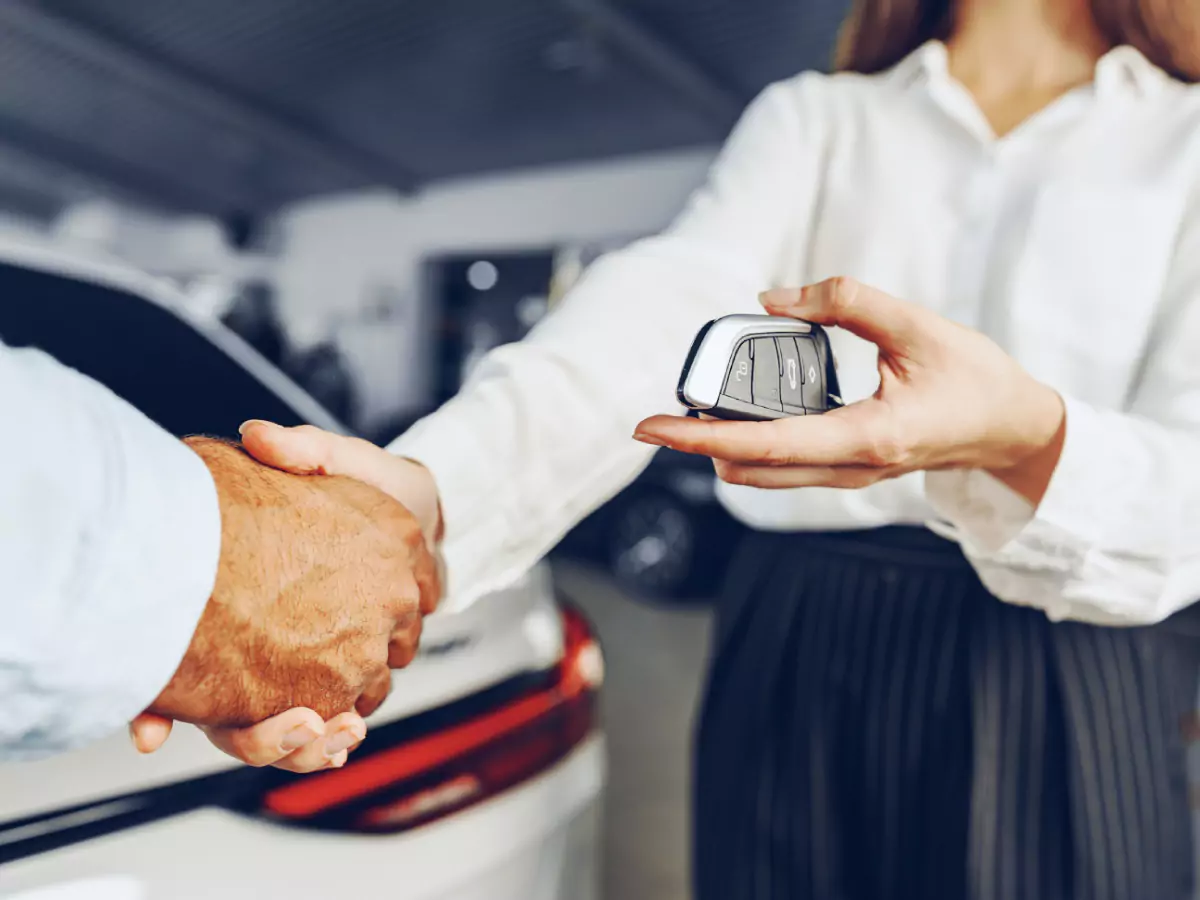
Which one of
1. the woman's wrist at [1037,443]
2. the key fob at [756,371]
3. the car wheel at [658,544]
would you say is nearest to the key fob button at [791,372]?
the key fob at [756,371]

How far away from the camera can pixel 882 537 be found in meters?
0.48

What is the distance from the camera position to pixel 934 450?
258 mm

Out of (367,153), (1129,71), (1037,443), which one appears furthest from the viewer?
(367,153)

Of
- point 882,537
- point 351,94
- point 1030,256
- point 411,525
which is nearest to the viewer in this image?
point 411,525

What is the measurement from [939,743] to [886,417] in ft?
1.02

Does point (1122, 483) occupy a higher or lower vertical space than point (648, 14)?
lower

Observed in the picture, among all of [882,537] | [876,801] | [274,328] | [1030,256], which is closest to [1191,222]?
[1030,256]

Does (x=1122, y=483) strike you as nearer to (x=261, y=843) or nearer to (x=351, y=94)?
(x=261, y=843)

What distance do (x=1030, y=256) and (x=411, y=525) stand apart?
12.7 inches

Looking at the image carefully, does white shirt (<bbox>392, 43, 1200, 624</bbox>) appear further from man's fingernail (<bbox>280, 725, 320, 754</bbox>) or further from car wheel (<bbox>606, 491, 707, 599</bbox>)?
car wheel (<bbox>606, 491, 707, 599</bbox>)

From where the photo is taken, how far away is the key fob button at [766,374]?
0.69ft

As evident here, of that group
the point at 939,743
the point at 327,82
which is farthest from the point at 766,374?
the point at 327,82

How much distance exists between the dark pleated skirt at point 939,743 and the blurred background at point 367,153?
16 centimetres

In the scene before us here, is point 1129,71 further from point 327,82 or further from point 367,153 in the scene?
point 367,153
